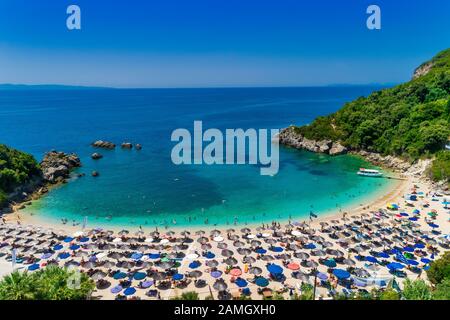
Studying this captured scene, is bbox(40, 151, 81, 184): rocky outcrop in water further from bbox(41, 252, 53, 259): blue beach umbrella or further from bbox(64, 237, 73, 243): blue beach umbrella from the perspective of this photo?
bbox(41, 252, 53, 259): blue beach umbrella

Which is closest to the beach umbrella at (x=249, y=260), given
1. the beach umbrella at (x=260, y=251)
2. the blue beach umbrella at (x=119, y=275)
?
the beach umbrella at (x=260, y=251)

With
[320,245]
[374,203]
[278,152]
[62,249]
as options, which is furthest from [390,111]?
[62,249]

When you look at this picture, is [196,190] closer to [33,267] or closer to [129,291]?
[33,267]

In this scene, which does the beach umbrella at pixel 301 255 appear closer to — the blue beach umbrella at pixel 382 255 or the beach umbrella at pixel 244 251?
the beach umbrella at pixel 244 251

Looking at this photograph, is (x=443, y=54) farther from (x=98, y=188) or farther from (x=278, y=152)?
(x=98, y=188)

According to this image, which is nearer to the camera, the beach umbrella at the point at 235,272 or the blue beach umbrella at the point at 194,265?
the beach umbrella at the point at 235,272

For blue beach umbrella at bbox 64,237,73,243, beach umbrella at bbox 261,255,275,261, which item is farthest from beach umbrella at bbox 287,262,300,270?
blue beach umbrella at bbox 64,237,73,243

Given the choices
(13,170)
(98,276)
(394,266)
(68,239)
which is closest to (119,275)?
(98,276)
